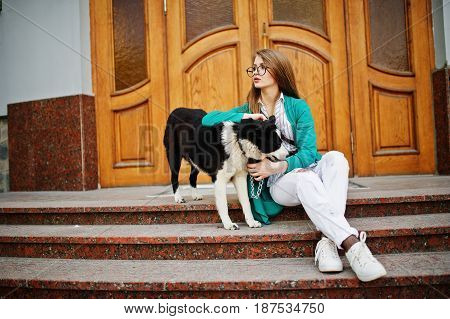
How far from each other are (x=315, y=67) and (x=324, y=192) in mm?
2411

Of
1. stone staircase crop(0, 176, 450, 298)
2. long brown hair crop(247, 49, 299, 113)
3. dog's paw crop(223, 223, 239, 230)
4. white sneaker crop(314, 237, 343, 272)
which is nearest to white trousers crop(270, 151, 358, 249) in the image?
white sneaker crop(314, 237, 343, 272)

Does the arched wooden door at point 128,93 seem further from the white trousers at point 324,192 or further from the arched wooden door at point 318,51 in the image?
the white trousers at point 324,192

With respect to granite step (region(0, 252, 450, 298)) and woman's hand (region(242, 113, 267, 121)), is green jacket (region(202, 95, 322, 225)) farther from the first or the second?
granite step (region(0, 252, 450, 298))

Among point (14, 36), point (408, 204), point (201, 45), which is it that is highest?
point (14, 36)

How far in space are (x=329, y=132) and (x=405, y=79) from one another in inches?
41.4

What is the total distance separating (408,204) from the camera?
265 centimetres

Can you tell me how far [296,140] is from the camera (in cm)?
254

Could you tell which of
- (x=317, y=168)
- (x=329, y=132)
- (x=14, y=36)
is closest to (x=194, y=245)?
(x=317, y=168)

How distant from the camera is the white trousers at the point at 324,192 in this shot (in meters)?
2.00

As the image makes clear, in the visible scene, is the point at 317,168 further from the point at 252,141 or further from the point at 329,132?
the point at 329,132

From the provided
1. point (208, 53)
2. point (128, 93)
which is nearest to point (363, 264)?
point (208, 53)

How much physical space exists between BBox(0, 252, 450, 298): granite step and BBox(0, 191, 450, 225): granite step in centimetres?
48

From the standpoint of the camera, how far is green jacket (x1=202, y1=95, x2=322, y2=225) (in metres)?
2.43
